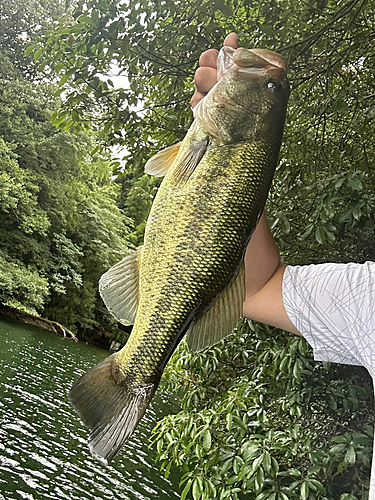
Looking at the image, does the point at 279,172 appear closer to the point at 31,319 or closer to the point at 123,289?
the point at 123,289

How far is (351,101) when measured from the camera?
4.07 meters

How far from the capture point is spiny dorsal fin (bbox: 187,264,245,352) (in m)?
1.10

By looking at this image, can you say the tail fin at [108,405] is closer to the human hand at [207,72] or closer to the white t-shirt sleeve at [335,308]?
the white t-shirt sleeve at [335,308]

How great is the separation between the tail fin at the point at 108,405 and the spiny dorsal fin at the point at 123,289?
12cm

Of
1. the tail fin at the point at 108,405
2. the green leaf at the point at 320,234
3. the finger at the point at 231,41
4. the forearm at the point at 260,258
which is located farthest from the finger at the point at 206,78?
the green leaf at the point at 320,234

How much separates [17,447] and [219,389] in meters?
4.83

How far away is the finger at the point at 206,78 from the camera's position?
130 cm

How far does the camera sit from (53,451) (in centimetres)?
861

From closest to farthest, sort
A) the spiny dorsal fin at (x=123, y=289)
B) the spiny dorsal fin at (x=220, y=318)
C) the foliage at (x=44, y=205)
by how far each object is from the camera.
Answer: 1. the spiny dorsal fin at (x=220, y=318)
2. the spiny dorsal fin at (x=123, y=289)
3. the foliage at (x=44, y=205)

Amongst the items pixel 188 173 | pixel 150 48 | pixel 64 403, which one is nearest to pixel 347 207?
pixel 150 48

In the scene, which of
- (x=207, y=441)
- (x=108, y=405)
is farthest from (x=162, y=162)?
(x=207, y=441)

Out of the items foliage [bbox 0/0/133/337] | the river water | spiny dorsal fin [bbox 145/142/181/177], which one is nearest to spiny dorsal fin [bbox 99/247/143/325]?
spiny dorsal fin [bbox 145/142/181/177]

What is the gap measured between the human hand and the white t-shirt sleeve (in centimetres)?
58

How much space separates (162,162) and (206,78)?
25 centimetres
